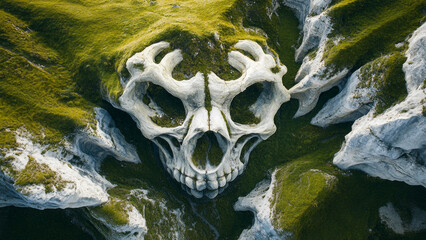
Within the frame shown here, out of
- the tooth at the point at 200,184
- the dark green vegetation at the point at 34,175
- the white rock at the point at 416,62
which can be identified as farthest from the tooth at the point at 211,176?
the white rock at the point at 416,62

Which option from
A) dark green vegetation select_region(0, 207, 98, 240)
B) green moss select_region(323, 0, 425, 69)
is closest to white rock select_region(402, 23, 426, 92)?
green moss select_region(323, 0, 425, 69)

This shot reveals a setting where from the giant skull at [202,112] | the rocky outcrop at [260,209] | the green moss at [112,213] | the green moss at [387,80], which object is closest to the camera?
the green moss at [387,80]

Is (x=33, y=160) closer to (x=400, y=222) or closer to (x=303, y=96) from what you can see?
(x=303, y=96)

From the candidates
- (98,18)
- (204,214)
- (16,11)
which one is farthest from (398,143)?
(16,11)

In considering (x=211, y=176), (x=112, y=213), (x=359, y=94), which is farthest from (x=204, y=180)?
(x=359, y=94)

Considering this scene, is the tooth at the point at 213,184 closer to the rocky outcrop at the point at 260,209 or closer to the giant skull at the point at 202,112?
the giant skull at the point at 202,112

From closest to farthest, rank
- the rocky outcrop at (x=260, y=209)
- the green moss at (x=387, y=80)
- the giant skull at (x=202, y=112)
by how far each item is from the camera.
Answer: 1. the green moss at (x=387, y=80)
2. the giant skull at (x=202, y=112)
3. the rocky outcrop at (x=260, y=209)
